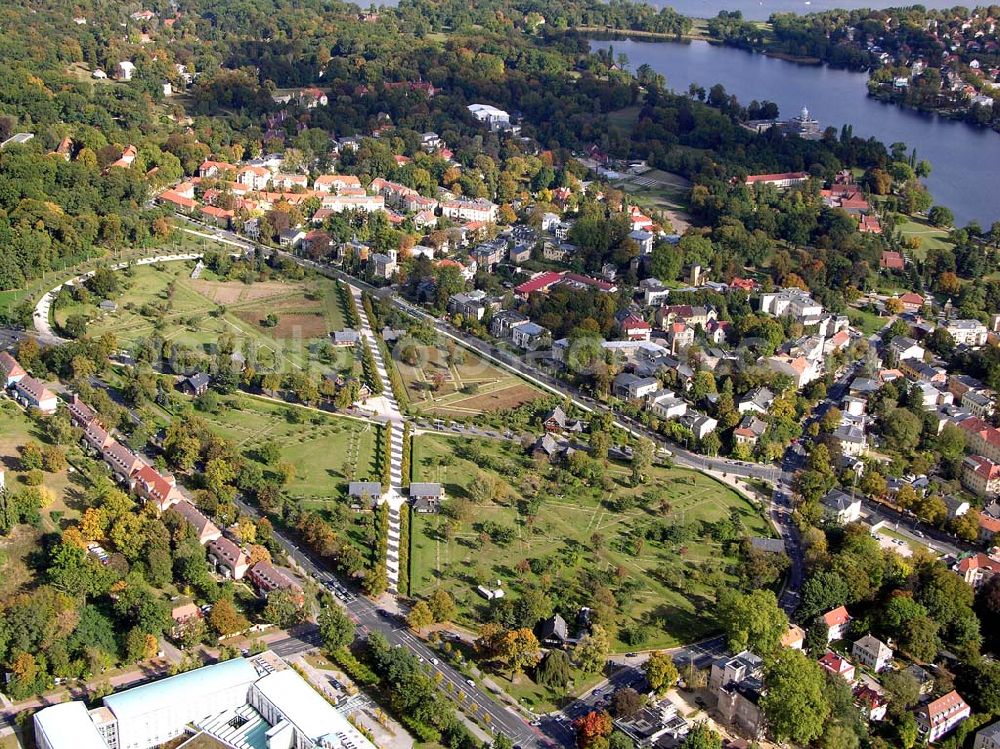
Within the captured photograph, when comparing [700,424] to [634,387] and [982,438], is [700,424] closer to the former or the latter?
[634,387]

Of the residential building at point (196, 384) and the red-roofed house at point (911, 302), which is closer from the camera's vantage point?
the residential building at point (196, 384)

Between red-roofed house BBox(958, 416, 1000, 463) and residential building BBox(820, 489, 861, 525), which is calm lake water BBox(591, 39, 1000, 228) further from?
residential building BBox(820, 489, 861, 525)

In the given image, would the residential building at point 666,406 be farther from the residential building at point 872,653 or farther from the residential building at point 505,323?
the residential building at point 872,653

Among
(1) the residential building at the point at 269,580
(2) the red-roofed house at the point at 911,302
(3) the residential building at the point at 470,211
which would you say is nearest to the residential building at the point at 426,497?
(1) the residential building at the point at 269,580

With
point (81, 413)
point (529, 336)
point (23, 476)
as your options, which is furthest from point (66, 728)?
point (529, 336)

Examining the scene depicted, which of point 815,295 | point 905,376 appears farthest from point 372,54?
point 905,376

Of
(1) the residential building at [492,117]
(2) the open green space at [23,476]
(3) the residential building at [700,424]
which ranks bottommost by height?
(2) the open green space at [23,476]

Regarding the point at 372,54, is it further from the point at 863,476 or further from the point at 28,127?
the point at 863,476

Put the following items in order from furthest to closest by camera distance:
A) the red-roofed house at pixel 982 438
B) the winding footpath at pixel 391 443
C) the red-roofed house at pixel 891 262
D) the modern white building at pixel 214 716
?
the red-roofed house at pixel 891 262 → the red-roofed house at pixel 982 438 → the winding footpath at pixel 391 443 → the modern white building at pixel 214 716
